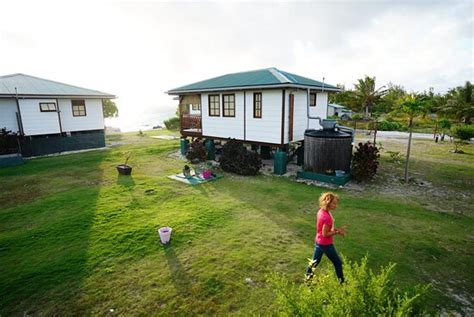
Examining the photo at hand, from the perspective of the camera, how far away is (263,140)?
1333 cm

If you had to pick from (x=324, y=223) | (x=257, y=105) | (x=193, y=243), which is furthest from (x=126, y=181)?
(x=324, y=223)

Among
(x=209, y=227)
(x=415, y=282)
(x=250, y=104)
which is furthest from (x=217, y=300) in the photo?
(x=250, y=104)

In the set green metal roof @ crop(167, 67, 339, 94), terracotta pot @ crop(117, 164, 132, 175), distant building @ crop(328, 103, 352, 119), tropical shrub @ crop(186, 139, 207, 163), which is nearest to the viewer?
green metal roof @ crop(167, 67, 339, 94)

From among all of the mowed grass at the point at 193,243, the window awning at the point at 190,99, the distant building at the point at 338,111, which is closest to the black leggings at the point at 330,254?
the mowed grass at the point at 193,243

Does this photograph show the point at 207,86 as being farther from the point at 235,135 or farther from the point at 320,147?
the point at 320,147

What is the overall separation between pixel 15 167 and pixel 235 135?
1255cm

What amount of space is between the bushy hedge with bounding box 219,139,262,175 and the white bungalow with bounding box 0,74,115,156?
Result: 13214mm

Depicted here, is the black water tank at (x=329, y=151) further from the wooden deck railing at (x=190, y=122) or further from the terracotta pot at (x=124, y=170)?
the terracotta pot at (x=124, y=170)

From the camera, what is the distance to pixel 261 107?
13062mm

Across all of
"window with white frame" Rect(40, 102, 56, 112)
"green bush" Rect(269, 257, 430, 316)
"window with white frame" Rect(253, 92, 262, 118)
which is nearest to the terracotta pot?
"window with white frame" Rect(253, 92, 262, 118)

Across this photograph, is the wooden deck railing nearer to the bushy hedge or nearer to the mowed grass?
the bushy hedge

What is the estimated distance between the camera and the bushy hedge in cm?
1266

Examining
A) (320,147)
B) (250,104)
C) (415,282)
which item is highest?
(250,104)

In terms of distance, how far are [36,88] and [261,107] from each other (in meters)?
16.4
